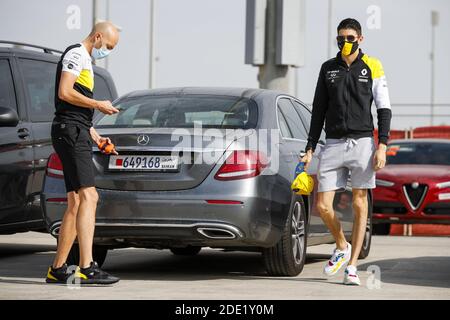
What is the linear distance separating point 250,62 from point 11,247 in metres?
4.38

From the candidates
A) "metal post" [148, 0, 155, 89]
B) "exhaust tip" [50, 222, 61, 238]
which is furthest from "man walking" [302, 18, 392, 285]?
"metal post" [148, 0, 155, 89]

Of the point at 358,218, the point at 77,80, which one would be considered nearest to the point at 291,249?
the point at 358,218

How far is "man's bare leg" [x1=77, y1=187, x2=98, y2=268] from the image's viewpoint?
8.88m

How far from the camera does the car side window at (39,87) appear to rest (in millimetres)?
11805

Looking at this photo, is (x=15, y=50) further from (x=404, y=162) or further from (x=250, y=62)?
(x=404, y=162)

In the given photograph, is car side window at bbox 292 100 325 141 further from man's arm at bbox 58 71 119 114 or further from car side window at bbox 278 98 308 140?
man's arm at bbox 58 71 119 114

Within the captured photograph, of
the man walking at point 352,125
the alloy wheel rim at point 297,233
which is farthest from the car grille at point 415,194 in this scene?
the man walking at point 352,125

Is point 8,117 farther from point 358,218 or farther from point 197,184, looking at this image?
point 358,218

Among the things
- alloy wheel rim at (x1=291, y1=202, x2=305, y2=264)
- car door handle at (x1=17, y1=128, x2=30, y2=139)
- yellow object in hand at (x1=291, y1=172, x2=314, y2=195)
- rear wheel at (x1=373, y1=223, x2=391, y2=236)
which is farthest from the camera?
rear wheel at (x1=373, y1=223, x2=391, y2=236)

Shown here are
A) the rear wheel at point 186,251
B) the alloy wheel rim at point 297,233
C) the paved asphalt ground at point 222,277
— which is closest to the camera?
the paved asphalt ground at point 222,277

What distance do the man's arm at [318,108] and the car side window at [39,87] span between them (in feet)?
10.2

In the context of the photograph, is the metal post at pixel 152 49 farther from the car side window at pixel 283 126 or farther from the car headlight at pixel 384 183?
the car side window at pixel 283 126

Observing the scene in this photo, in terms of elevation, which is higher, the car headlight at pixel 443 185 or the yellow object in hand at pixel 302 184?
the yellow object in hand at pixel 302 184

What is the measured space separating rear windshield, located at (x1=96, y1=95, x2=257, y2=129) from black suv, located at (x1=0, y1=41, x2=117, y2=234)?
50.0 inches
